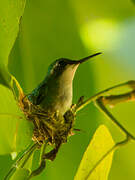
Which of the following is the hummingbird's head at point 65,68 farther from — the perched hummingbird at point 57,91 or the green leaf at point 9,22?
the green leaf at point 9,22

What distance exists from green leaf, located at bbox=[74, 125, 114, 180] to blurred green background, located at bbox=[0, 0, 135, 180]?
1.96 feet

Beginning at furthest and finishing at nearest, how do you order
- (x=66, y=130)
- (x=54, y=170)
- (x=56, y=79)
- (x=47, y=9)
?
(x=47, y=9), (x=54, y=170), (x=56, y=79), (x=66, y=130)

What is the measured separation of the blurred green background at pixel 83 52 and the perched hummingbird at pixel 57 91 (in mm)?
448

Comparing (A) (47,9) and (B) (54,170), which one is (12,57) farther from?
(B) (54,170)

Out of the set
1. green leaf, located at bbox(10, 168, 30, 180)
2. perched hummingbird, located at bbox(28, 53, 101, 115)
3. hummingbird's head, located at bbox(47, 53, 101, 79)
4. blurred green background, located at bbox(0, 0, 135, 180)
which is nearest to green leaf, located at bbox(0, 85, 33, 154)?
green leaf, located at bbox(10, 168, 30, 180)

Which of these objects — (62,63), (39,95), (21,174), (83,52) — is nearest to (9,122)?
(21,174)

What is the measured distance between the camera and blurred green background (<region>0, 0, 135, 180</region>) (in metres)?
1.32

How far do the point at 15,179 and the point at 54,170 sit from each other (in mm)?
739

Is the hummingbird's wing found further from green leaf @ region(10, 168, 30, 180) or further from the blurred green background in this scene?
the blurred green background

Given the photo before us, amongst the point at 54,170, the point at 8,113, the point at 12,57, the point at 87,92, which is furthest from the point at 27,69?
the point at 8,113

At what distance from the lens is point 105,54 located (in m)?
1.38

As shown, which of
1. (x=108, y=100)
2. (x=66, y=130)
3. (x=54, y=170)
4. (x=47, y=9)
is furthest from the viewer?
(x=47, y=9)

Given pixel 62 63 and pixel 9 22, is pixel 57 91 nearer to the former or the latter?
pixel 62 63

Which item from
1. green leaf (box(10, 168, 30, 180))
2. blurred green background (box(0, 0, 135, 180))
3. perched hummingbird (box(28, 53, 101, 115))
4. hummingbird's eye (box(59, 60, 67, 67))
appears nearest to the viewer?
green leaf (box(10, 168, 30, 180))
